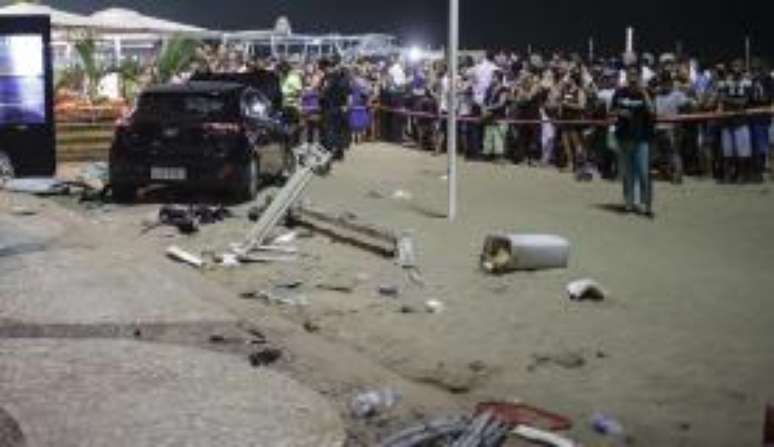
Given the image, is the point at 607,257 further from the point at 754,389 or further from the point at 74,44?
the point at 74,44

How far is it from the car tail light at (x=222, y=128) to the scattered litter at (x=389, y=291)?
6.58 metres

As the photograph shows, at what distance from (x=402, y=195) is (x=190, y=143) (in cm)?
322

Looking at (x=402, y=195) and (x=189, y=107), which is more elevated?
(x=189, y=107)

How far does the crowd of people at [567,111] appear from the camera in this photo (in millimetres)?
20641

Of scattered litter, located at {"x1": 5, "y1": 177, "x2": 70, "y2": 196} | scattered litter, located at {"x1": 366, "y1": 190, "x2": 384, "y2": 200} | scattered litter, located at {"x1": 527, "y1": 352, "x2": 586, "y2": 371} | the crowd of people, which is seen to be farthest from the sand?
scattered litter, located at {"x1": 5, "y1": 177, "x2": 70, "y2": 196}

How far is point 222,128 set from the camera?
1817 cm

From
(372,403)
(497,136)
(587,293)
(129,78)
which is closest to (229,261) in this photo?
(587,293)

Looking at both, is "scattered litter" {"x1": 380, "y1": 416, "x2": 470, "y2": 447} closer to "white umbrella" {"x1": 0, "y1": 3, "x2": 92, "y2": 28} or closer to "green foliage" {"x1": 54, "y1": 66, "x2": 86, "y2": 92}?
"white umbrella" {"x1": 0, "y1": 3, "x2": 92, "y2": 28}

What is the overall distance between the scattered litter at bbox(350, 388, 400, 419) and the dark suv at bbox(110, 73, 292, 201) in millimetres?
9973

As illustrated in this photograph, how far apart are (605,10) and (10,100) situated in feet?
64.6

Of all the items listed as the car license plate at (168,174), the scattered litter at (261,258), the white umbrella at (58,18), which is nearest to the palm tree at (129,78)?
the white umbrella at (58,18)

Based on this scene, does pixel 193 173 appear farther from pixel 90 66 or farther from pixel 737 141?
pixel 90 66

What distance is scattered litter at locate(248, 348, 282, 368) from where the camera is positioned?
9344 mm

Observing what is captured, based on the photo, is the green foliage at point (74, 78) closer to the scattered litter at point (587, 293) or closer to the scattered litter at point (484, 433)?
the scattered litter at point (587, 293)
